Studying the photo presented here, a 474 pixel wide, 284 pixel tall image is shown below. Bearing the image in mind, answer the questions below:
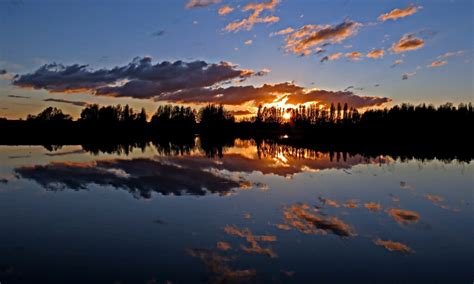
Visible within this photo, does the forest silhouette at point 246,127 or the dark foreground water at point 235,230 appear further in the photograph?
the forest silhouette at point 246,127

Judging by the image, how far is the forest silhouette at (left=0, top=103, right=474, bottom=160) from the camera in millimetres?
68250

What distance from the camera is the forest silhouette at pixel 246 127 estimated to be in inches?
2687

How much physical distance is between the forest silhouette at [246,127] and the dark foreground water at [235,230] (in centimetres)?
3865

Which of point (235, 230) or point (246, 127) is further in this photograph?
point (246, 127)

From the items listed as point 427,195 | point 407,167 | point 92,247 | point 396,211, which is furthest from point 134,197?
point 407,167

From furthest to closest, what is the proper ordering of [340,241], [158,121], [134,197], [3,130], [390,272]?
[158,121]
[3,130]
[134,197]
[340,241]
[390,272]

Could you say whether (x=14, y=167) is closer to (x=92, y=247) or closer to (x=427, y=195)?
(x=92, y=247)

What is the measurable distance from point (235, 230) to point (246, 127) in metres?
148

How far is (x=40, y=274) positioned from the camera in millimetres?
8039

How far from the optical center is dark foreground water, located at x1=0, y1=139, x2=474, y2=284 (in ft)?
27.2

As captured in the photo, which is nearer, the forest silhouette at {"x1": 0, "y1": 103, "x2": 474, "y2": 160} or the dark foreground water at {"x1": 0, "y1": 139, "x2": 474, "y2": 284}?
the dark foreground water at {"x1": 0, "y1": 139, "x2": 474, "y2": 284}

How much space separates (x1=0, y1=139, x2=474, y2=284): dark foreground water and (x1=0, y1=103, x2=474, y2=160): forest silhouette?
38.7 m

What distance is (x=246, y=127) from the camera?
523ft

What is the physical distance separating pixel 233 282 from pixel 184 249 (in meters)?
2.46
